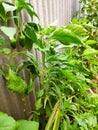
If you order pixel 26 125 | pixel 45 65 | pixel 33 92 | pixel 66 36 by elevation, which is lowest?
pixel 33 92

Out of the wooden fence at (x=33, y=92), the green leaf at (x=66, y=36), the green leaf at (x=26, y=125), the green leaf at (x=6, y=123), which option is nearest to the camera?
the green leaf at (x=6, y=123)

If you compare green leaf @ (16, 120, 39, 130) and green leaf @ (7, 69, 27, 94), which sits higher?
green leaf @ (7, 69, 27, 94)

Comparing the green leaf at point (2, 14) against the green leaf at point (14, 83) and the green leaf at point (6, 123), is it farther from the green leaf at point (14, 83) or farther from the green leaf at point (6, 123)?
the green leaf at point (6, 123)

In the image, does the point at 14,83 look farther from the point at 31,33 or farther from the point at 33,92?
the point at 33,92

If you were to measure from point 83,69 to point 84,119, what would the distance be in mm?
401

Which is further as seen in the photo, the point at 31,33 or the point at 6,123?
the point at 31,33

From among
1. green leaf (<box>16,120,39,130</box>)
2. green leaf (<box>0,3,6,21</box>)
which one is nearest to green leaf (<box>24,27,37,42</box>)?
green leaf (<box>0,3,6,21</box>)

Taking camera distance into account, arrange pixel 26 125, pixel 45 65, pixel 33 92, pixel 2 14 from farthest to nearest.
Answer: pixel 33 92
pixel 45 65
pixel 2 14
pixel 26 125

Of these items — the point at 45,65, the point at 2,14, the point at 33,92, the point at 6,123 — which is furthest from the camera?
the point at 33,92

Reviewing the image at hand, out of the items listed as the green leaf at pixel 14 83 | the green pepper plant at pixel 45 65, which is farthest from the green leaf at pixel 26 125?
the green leaf at pixel 14 83

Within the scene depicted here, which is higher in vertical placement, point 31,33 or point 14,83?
point 31,33

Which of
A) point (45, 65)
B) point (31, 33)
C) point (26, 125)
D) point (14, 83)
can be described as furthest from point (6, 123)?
point (45, 65)

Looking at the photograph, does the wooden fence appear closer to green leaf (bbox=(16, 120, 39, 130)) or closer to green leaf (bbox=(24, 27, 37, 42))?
green leaf (bbox=(24, 27, 37, 42))

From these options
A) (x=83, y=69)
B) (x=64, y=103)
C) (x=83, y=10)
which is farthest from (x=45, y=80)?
(x=83, y=10)
